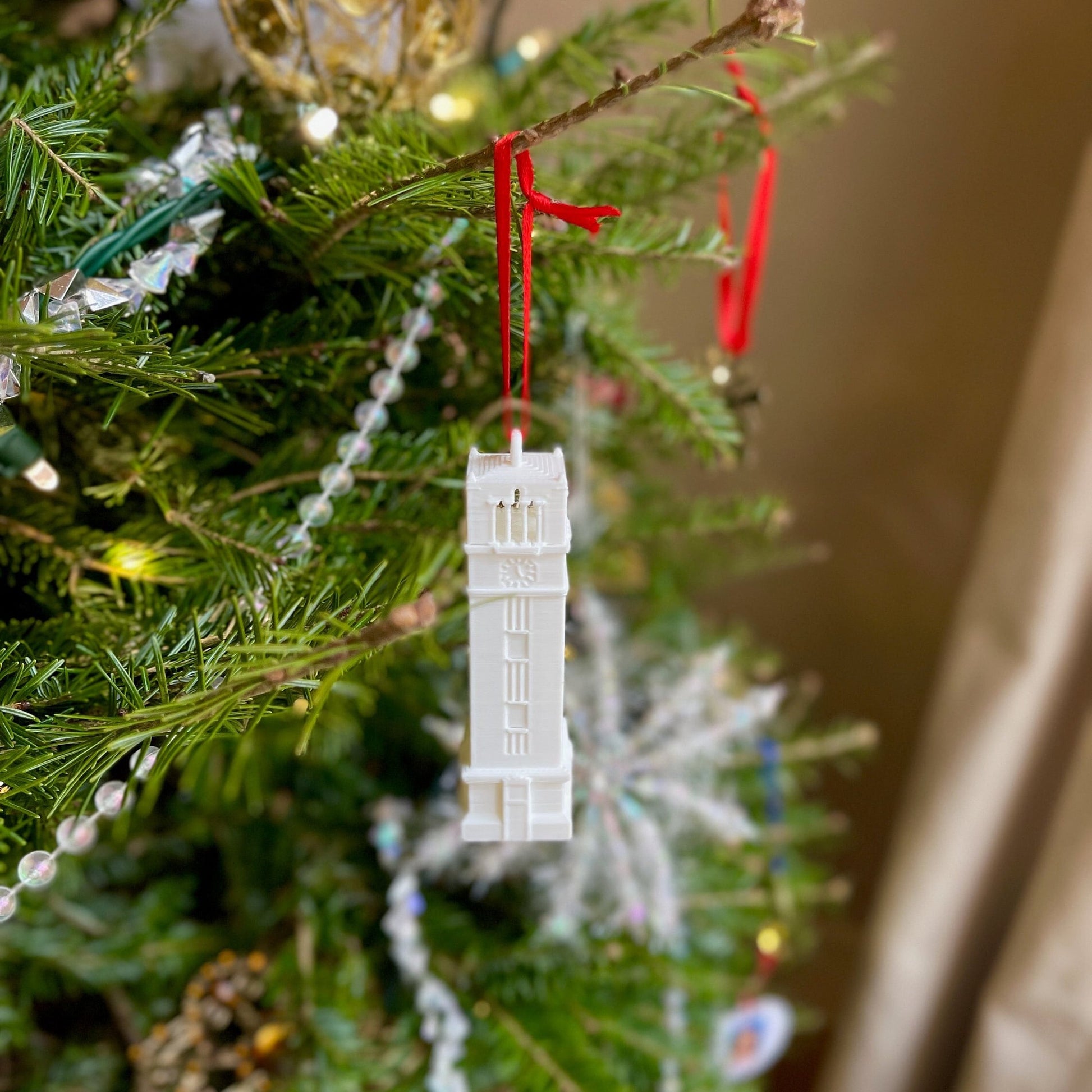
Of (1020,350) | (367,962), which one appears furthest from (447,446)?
(1020,350)

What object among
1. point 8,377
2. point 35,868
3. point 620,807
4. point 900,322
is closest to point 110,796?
point 35,868

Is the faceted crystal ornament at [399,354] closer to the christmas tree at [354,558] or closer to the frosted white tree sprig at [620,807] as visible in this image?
the christmas tree at [354,558]

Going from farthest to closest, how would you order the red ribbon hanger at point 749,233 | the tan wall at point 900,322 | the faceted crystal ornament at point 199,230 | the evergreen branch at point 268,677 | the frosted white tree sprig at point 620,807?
the tan wall at point 900,322 → the frosted white tree sprig at point 620,807 → the red ribbon hanger at point 749,233 → the faceted crystal ornament at point 199,230 → the evergreen branch at point 268,677

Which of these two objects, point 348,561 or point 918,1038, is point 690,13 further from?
point 918,1038

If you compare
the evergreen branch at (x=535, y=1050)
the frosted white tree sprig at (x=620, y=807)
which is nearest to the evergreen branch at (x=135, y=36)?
the frosted white tree sprig at (x=620, y=807)

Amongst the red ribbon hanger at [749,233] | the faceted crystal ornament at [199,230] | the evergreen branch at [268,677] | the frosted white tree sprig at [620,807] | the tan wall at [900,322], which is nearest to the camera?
the evergreen branch at [268,677]

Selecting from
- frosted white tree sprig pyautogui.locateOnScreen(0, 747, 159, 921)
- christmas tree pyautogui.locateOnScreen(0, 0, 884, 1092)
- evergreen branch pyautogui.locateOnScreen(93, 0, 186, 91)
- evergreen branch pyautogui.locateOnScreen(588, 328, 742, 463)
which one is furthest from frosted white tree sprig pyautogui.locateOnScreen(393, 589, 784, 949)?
evergreen branch pyautogui.locateOnScreen(93, 0, 186, 91)

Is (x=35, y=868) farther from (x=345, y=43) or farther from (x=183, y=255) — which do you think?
(x=345, y=43)

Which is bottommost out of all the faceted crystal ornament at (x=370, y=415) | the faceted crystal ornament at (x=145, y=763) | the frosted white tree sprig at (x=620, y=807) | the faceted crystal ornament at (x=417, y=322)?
the frosted white tree sprig at (x=620, y=807)
